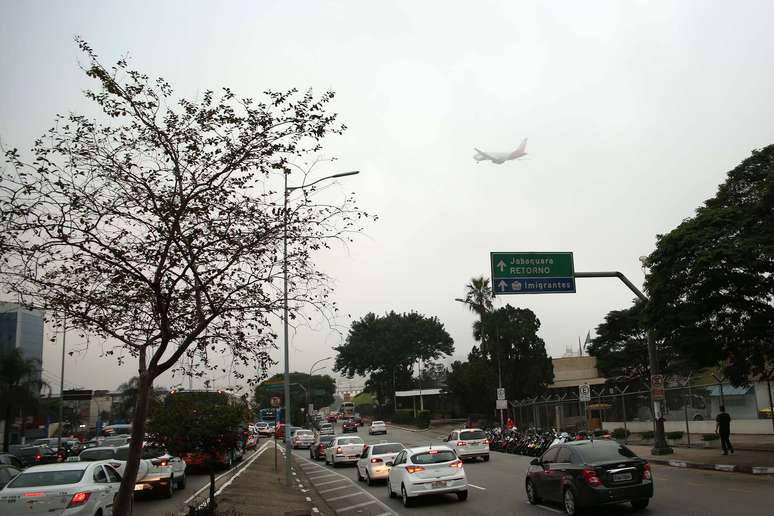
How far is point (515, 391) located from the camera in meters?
61.1

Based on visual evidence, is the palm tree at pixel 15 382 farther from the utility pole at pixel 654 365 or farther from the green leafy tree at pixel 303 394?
the utility pole at pixel 654 365

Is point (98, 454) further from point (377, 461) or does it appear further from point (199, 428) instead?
point (199, 428)

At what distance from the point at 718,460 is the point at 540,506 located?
11.0 m

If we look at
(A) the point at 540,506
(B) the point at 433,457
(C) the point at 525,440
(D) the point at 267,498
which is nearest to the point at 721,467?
(A) the point at 540,506

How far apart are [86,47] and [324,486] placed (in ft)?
59.8

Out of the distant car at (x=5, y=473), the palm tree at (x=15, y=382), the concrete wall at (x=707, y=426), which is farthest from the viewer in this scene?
the palm tree at (x=15, y=382)

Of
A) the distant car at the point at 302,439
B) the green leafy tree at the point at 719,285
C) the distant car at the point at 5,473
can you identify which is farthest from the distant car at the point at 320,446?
the green leafy tree at the point at 719,285

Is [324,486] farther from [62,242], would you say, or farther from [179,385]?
[62,242]

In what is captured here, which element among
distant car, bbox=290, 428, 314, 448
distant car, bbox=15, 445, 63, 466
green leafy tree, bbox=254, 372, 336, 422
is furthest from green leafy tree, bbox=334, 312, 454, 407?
distant car, bbox=15, 445, 63, 466

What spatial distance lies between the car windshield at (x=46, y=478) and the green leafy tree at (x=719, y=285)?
60.6 ft

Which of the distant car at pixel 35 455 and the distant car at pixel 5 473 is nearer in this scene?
the distant car at pixel 5 473

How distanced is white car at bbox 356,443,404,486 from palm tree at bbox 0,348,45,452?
41612 millimetres

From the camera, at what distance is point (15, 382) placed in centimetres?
5528

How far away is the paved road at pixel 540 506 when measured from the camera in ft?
43.5
